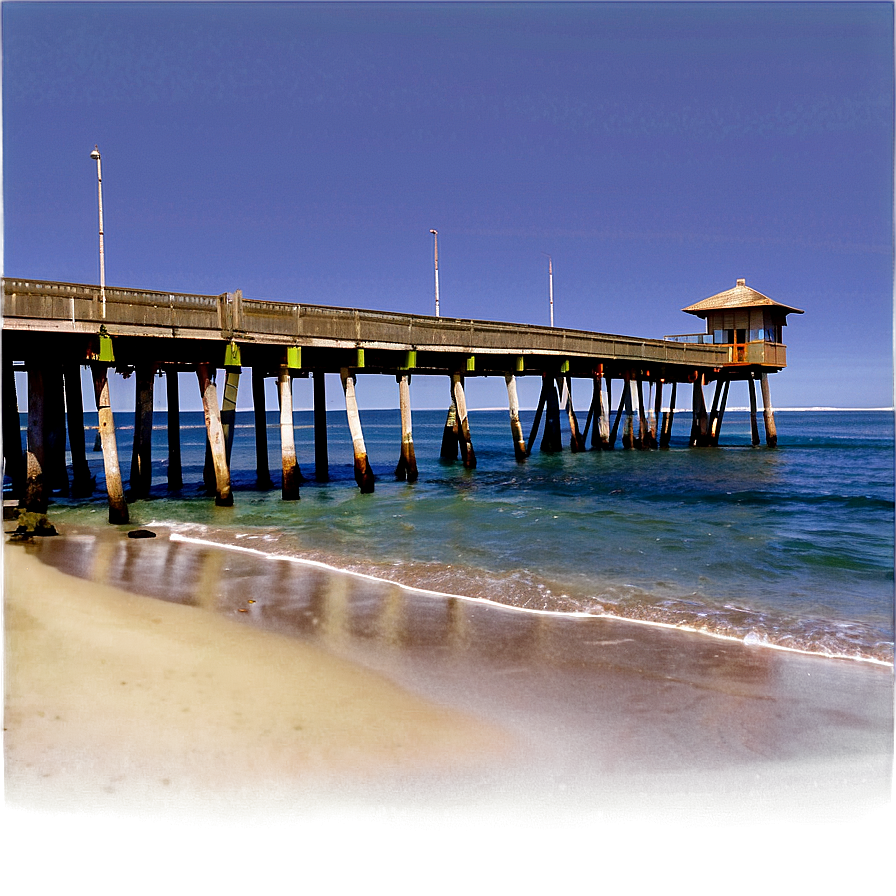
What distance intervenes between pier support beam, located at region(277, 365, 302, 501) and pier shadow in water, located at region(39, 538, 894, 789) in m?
9.53

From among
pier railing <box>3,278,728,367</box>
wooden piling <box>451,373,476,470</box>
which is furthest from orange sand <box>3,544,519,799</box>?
wooden piling <box>451,373,476,470</box>

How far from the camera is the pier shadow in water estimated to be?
5.69 m

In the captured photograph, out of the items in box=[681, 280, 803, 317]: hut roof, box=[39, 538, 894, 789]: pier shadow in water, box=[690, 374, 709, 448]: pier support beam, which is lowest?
box=[39, 538, 894, 789]: pier shadow in water

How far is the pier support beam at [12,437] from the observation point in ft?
74.7

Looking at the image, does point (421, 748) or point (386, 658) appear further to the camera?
point (386, 658)

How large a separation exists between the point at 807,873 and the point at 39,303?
53.9 ft

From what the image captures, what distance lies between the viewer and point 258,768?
18.1 ft

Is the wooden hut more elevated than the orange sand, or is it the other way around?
the wooden hut

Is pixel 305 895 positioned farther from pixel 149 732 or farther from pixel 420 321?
pixel 420 321

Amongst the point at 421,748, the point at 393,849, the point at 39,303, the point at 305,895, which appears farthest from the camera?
Result: the point at 39,303

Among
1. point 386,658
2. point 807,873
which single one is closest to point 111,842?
point 386,658

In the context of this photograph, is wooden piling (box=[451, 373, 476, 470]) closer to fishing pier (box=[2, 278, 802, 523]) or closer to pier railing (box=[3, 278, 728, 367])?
fishing pier (box=[2, 278, 802, 523])

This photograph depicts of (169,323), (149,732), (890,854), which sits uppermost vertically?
(169,323)

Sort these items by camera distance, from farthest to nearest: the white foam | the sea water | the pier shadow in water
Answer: the sea water
the white foam
the pier shadow in water
